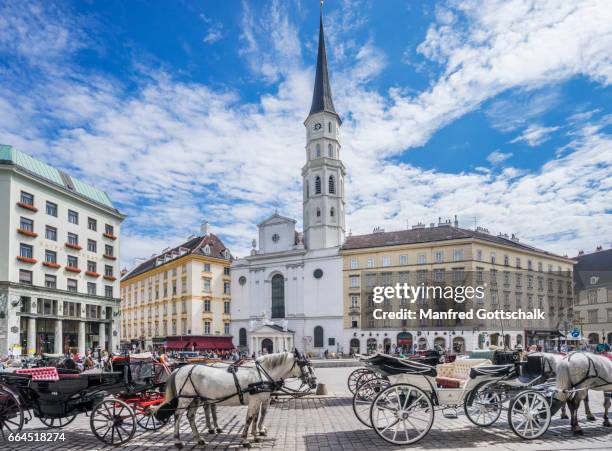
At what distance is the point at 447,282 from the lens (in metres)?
54.0

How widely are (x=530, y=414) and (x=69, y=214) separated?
38.6m

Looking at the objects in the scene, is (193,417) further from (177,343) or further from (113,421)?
(177,343)

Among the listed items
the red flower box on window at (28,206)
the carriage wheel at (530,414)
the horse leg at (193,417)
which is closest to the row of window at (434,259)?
the red flower box on window at (28,206)

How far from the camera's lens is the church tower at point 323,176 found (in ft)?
206

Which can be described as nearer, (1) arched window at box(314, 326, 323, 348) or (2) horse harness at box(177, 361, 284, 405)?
(2) horse harness at box(177, 361, 284, 405)

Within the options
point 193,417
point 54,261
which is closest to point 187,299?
point 54,261

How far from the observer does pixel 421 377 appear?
1022 cm

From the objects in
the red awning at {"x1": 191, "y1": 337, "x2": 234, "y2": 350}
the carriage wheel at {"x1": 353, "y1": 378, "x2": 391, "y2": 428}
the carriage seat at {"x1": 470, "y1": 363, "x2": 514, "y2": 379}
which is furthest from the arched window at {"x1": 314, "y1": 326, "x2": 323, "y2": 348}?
the carriage seat at {"x1": 470, "y1": 363, "x2": 514, "y2": 379}

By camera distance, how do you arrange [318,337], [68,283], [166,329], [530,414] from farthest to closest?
[166,329] < [318,337] < [68,283] < [530,414]

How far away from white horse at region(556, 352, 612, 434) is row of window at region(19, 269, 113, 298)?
112ft

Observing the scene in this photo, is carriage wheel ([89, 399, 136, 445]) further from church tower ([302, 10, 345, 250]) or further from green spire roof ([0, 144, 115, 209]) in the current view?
church tower ([302, 10, 345, 250])

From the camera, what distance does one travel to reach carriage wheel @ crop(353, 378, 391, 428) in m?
12.2

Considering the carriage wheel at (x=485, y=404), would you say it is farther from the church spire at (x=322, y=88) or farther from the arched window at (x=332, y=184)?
the church spire at (x=322, y=88)

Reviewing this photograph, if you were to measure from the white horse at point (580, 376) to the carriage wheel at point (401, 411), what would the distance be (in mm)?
3111
